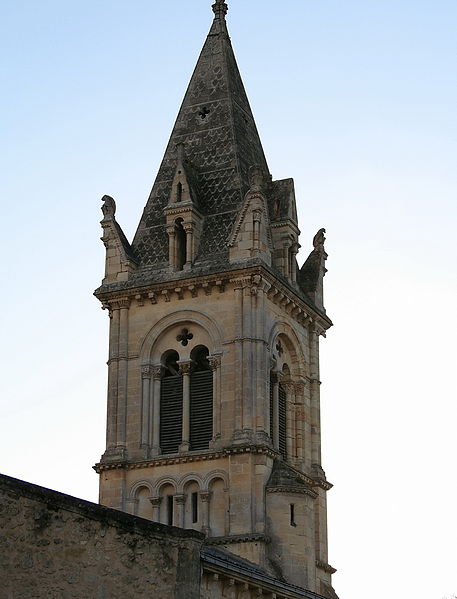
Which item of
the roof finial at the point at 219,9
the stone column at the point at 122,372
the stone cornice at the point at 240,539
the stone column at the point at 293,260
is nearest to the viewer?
the stone cornice at the point at 240,539

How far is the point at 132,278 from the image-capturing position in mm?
47594

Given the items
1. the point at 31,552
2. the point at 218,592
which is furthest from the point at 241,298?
the point at 31,552

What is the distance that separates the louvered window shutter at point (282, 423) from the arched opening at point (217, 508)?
10.2 feet

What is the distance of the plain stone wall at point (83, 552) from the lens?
2559cm

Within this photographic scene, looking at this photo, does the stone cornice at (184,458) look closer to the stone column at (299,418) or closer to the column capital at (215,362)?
the column capital at (215,362)

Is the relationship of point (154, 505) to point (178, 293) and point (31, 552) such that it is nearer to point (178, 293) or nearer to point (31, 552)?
point (178, 293)

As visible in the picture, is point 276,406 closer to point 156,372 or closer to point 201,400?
point 201,400

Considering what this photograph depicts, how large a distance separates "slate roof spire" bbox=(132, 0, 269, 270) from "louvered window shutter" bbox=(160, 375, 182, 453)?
3814 millimetres

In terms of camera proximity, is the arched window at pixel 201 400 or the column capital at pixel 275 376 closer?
the arched window at pixel 201 400

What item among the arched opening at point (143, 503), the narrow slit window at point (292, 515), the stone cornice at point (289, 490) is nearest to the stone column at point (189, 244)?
the arched opening at point (143, 503)

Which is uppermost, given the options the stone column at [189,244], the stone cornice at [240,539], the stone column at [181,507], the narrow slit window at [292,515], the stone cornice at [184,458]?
the stone column at [189,244]

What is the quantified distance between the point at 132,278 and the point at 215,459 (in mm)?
6992

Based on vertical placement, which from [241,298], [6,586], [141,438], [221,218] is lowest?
[6,586]

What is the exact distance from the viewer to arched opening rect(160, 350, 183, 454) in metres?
45.6
